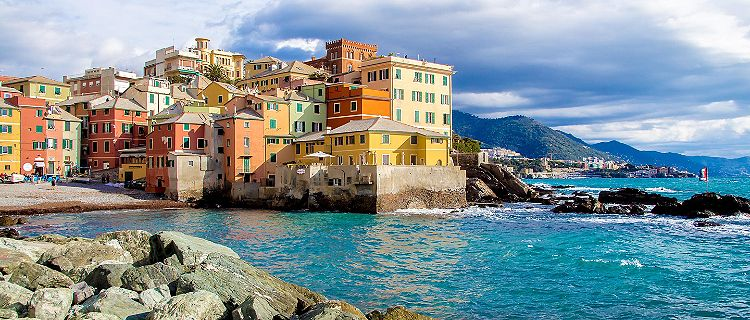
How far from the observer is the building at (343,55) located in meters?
105

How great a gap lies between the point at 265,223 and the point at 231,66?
100910 millimetres

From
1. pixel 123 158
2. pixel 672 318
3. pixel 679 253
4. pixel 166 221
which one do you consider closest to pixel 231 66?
pixel 123 158

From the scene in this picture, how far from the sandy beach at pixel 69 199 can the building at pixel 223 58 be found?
70144 millimetres

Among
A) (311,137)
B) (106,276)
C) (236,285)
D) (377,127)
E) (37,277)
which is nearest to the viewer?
(236,285)

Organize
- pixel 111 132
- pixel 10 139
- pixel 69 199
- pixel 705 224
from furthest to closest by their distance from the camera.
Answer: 1. pixel 111 132
2. pixel 10 139
3. pixel 69 199
4. pixel 705 224

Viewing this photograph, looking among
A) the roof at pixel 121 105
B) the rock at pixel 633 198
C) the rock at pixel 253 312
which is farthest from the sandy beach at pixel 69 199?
the rock at pixel 633 198

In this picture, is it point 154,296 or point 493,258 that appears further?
point 493,258

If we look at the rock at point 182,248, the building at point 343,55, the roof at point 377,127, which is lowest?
the rock at point 182,248

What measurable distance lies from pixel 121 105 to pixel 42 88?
66.4 feet

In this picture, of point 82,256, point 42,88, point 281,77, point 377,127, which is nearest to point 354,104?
point 377,127

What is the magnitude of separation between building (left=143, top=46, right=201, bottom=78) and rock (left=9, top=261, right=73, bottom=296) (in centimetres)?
9734

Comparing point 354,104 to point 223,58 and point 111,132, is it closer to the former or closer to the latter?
point 111,132

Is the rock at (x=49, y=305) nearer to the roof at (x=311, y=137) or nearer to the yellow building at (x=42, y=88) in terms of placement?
the roof at (x=311, y=137)

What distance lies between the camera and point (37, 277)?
15875 millimetres
